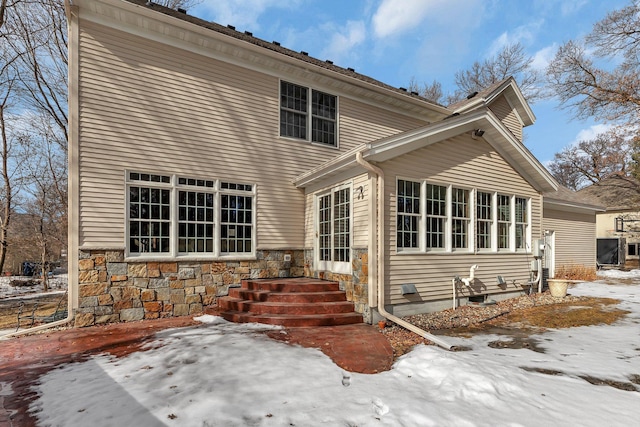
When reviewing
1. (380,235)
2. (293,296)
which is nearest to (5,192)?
(293,296)

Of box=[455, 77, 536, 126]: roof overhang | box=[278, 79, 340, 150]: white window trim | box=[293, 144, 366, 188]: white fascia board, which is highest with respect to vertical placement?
box=[455, 77, 536, 126]: roof overhang

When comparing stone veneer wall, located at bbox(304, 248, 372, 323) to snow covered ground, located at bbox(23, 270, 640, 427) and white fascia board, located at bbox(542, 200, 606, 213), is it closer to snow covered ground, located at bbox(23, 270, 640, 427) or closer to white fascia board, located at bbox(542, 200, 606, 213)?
snow covered ground, located at bbox(23, 270, 640, 427)

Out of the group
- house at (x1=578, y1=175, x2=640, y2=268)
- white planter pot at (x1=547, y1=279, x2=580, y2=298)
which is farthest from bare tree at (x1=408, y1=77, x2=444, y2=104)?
white planter pot at (x1=547, y1=279, x2=580, y2=298)

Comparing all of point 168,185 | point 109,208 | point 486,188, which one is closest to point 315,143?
point 168,185

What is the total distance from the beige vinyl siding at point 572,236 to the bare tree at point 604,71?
6697 millimetres

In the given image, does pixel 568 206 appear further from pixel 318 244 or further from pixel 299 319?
pixel 299 319

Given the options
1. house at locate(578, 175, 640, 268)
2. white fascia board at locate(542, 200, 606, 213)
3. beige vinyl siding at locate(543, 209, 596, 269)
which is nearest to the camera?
white fascia board at locate(542, 200, 606, 213)

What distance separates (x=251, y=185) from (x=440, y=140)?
4.55m

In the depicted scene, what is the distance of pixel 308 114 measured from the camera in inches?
348

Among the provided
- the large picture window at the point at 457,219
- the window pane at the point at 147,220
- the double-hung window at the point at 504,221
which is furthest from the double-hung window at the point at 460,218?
the window pane at the point at 147,220

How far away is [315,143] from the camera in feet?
29.3

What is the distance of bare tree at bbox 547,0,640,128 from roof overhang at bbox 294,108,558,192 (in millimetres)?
11820

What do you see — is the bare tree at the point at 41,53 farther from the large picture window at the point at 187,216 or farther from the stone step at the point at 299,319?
the stone step at the point at 299,319

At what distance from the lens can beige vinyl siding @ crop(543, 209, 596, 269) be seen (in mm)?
12773
